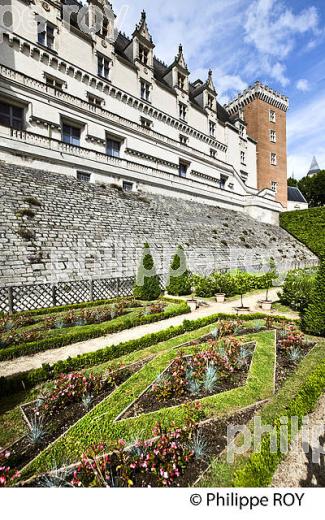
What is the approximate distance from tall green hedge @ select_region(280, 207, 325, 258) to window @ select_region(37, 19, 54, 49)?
32.9 m

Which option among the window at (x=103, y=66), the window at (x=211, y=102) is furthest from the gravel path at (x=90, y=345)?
the window at (x=211, y=102)

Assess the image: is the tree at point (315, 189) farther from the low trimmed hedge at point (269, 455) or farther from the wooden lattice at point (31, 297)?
the low trimmed hedge at point (269, 455)

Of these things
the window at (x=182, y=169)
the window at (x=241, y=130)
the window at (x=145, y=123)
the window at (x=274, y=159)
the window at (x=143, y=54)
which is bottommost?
the window at (x=182, y=169)

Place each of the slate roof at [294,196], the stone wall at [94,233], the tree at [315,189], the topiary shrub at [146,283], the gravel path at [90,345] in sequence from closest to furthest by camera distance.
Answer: the gravel path at [90,345] < the stone wall at [94,233] < the topiary shrub at [146,283] < the slate roof at [294,196] < the tree at [315,189]

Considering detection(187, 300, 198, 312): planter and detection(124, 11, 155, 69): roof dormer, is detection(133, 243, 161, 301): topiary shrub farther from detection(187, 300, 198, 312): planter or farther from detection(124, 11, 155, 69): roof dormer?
detection(124, 11, 155, 69): roof dormer

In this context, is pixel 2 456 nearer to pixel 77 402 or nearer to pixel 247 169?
pixel 77 402

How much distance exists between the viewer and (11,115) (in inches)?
717

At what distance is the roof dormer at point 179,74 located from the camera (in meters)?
31.0

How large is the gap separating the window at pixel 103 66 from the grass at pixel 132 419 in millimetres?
27593

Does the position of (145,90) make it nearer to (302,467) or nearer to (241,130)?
(241,130)

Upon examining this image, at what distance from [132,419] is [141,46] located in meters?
35.2
